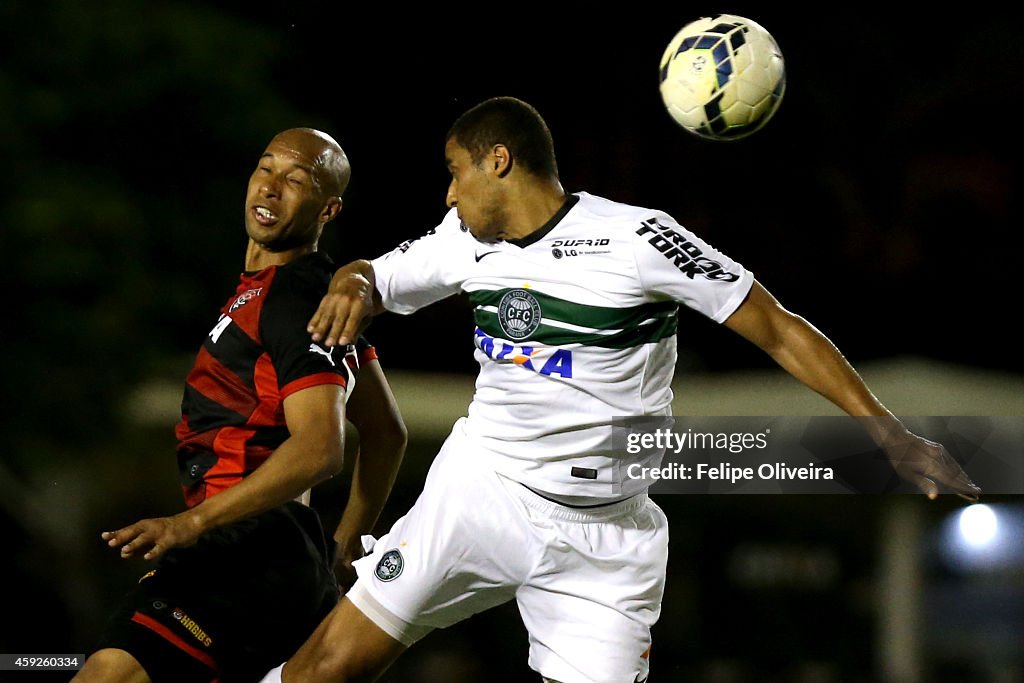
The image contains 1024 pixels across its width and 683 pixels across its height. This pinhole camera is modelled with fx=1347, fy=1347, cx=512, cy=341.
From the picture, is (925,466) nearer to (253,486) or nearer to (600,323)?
(600,323)

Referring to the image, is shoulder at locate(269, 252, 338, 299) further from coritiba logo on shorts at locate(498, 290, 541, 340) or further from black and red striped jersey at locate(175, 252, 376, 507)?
coritiba logo on shorts at locate(498, 290, 541, 340)

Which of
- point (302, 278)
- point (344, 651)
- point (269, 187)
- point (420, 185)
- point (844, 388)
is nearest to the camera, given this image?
point (844, 388)

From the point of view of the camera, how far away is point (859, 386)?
3.44 meters

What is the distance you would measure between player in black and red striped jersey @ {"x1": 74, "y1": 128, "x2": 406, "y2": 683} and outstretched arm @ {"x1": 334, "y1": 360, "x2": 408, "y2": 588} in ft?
0.72

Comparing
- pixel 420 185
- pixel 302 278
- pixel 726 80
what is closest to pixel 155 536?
pixel 302 278

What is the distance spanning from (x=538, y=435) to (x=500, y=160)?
795mm

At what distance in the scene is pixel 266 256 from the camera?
13.6ft

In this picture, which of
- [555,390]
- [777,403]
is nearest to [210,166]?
[777,403]

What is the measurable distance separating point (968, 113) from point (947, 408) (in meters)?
2.57

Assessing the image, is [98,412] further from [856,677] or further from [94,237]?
[856,677]

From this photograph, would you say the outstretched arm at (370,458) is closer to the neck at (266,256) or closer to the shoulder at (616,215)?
the neck at (266,256)

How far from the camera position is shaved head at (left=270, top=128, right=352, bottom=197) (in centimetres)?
418

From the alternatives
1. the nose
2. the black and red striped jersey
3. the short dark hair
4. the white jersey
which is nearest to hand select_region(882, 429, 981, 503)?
the white jersey

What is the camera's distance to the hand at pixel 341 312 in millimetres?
3670
